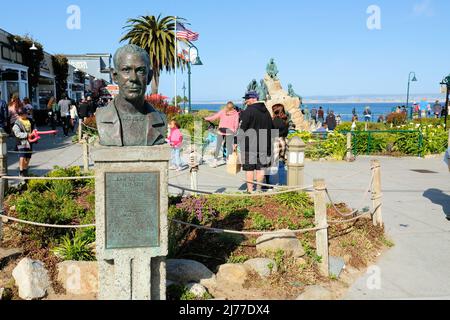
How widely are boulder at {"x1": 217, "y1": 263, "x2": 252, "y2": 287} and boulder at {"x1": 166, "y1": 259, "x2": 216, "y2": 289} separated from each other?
11cm

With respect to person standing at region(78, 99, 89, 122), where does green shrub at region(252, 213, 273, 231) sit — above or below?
below

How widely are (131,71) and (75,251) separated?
2553mm

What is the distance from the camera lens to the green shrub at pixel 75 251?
5383 mm

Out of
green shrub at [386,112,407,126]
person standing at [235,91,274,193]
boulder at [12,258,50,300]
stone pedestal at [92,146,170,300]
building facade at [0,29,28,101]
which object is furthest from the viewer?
A: green shrub at [386,112,407,126]

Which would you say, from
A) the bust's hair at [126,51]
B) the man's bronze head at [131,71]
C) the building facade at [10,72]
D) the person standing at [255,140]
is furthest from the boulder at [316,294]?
the building facade at [10,72]

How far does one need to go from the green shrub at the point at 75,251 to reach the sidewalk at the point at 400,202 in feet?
10.1

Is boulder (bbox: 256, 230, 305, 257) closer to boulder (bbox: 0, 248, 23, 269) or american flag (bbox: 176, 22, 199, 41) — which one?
boulder (bbox: 0, 248, 23, 269)

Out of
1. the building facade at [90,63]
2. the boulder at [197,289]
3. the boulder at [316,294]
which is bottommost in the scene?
the boulder at [316,294]

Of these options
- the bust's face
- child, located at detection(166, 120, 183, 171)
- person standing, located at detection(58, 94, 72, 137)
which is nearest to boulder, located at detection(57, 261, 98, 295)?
the bust's face

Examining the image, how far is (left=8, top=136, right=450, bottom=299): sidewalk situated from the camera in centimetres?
525

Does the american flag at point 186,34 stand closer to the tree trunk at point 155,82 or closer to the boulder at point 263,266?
the tree trunk at point 155,82
